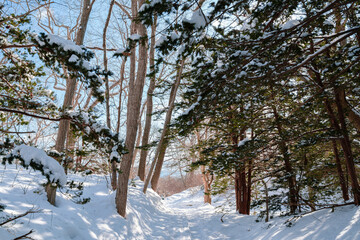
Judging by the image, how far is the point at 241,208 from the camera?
8312 mm

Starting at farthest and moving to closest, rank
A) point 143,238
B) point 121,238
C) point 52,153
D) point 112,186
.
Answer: point 112,186 → point 143,238 → point 121,238 → point 52,153

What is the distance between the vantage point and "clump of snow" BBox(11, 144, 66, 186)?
204 cm

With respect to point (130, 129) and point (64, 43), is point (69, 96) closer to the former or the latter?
point (130, 129)

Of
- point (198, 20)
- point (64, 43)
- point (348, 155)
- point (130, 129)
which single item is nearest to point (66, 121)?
point (130, 129)

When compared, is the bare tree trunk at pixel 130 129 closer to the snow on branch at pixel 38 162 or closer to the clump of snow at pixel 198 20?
the clump of snow at pixel 198 20

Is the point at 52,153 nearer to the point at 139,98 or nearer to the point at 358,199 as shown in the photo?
the point at 139,98

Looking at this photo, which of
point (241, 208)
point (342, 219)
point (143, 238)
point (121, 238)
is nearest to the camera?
point (342, 219)

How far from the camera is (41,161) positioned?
2.10 m

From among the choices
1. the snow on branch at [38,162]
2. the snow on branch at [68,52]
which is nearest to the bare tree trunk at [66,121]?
the snow on branch at [68,52]

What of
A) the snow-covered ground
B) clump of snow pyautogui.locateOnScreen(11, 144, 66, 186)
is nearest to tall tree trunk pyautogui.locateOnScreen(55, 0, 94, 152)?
the snow-covered ground

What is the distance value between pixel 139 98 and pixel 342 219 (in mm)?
5146

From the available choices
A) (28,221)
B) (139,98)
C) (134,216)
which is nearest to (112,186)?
(134,216)

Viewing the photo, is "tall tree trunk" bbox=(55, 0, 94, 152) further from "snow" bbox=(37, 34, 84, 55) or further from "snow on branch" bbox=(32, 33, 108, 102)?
"snow" bbox=(37, 34, 84, 55)

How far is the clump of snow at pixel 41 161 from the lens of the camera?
2.04 meters
